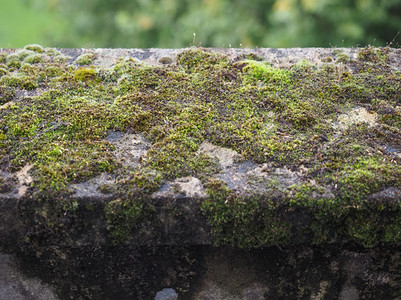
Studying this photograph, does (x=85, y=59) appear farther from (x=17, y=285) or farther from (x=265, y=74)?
(x=17, y=285)

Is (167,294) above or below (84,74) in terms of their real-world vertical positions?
below

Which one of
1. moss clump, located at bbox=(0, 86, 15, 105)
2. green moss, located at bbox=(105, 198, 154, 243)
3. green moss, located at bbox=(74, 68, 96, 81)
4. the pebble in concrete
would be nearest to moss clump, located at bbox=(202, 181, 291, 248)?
green moss, located at bbox=(105, 198, 154, 243)

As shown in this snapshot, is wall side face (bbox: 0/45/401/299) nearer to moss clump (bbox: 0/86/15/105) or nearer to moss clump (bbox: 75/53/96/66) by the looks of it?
moss clump (bbox: 0/86/15/105)

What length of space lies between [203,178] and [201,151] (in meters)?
0.18

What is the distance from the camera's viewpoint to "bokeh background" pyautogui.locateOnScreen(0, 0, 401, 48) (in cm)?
523

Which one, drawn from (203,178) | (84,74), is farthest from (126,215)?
(84,74)

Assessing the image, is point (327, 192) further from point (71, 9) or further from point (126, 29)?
point (71, 9)

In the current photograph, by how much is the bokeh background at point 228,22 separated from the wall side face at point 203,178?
2.83 meters

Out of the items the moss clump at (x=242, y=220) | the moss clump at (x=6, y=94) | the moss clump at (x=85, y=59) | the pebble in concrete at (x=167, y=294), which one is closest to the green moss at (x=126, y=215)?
the moss clump at (x=242, y=220)

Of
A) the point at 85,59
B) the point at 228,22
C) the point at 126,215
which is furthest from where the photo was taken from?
the point at 228,22

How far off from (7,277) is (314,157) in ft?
4.63

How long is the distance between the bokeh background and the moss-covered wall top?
8.81 feet

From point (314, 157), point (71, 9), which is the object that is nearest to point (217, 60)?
point (314, 157)

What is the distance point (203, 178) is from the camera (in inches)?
67.4
